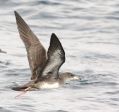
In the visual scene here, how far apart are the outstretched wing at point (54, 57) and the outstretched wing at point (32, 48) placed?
14 centimetres

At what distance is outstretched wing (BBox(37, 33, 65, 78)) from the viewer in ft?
32.8

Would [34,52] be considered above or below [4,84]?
above

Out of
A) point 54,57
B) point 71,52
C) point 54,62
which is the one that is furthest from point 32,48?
point 71,52

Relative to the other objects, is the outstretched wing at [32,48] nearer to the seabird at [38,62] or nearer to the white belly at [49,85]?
the seabird at [38,62]

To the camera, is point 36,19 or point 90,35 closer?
point 90,35

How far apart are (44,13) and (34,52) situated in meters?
8.72

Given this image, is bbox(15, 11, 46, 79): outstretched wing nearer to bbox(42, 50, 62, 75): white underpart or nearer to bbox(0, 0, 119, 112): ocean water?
bbox(42, 50, 62, 75): white underpart

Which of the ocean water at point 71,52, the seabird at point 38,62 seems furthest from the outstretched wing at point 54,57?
the ocean water at point 71,52

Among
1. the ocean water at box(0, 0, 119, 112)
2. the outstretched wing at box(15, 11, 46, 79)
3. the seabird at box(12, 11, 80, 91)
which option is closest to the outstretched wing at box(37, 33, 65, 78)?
the seabird at box(12, 11, 80, 91)

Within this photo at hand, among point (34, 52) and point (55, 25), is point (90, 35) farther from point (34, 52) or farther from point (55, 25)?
point (34, 52)

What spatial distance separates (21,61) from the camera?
14016 mm

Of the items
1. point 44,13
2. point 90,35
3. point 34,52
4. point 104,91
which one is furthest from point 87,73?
point 44,13

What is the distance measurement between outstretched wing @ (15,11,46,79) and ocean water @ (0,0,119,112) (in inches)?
22.5

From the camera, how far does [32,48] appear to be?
Answer: 11016 millimetres
